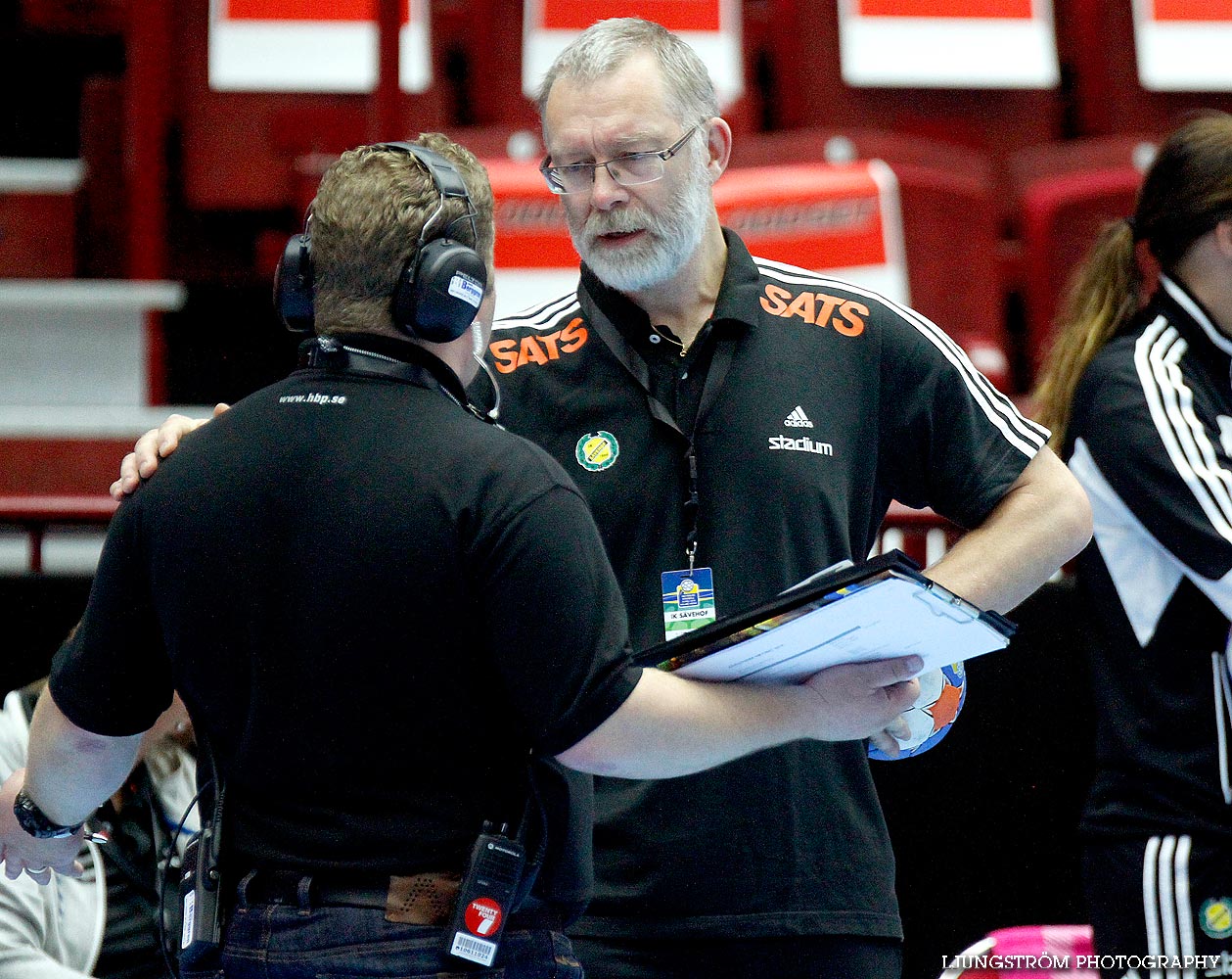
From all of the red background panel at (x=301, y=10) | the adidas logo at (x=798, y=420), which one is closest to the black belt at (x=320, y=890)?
the adidas logo at (x=798, y=420)

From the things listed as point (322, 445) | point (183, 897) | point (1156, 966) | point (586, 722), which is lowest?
point (1156, 966)

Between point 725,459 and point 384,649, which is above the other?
point 725,459

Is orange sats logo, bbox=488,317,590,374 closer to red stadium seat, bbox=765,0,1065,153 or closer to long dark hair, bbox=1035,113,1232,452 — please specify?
long dark hair, bbox=1035,113,1232,452

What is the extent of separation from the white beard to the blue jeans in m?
0.91

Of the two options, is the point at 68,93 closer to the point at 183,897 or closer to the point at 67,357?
the point at 67,357

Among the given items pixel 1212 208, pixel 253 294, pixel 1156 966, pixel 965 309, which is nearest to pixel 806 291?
pixel 1212 208

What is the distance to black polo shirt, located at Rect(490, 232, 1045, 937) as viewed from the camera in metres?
1.83

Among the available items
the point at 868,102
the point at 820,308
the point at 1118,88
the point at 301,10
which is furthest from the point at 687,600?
the point at 1118,88

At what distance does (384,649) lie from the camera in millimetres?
1398

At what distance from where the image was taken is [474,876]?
1.39m

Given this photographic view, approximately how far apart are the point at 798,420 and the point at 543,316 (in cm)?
39

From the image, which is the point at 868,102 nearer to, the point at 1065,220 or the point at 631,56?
the point at 1065,220

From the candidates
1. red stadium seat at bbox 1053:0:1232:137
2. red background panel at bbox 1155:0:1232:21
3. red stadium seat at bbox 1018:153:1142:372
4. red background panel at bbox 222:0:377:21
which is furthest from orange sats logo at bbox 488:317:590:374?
red background panel at bbox 1155:0:1232:21

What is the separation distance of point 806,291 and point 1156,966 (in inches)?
40.4
